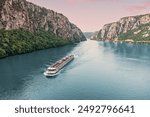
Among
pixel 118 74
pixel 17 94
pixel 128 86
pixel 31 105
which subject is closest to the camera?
pixel 31 105

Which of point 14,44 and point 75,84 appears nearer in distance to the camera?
point 75,84

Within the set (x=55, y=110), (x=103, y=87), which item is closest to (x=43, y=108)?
(x=55, y=110)

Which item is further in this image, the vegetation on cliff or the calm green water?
the vegetation on cliff

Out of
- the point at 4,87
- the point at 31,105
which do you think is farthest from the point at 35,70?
the point at 31,105

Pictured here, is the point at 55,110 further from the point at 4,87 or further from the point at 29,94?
the point at 4,87

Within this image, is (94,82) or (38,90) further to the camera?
(94,82)

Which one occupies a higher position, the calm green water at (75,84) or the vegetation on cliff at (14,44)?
the vegetation on cliff at (14,44)

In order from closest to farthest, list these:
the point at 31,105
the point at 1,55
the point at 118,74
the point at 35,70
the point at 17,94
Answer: the point at 31,105 → the point at 17,94 → the point at 118,74 → the point at 35,70 → the point at 1,55

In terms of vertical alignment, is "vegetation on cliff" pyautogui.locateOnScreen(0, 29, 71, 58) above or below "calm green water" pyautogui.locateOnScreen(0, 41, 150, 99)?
above

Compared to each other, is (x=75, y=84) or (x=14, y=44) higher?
(x=14, y=44)

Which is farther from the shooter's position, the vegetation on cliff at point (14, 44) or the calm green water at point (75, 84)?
the vegetation on cliff at point (14, 44)

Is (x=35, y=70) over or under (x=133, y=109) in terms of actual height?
under
